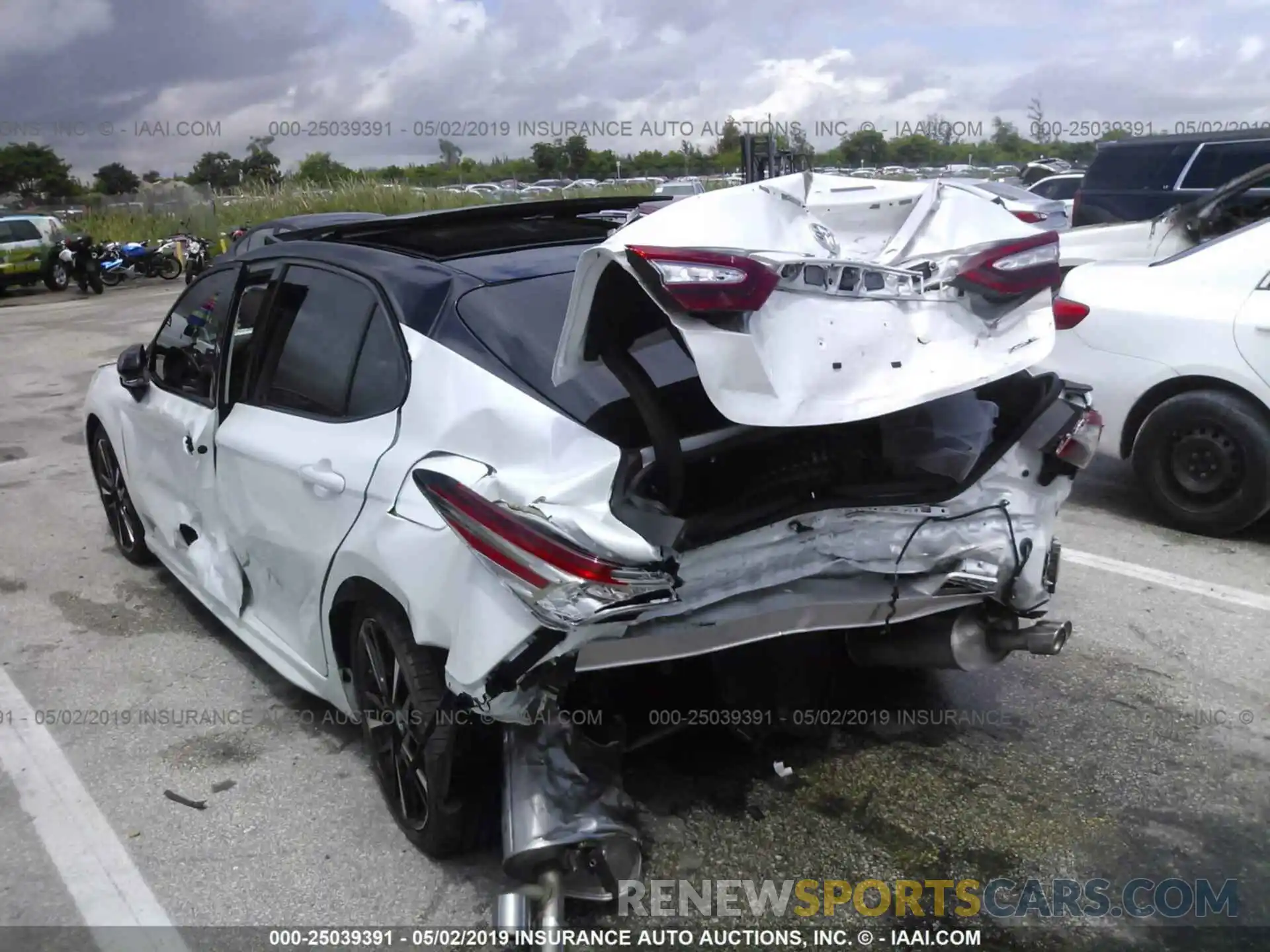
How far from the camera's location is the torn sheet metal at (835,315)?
7.83 ft

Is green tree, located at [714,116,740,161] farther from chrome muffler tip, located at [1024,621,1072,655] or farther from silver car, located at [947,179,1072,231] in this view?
chrome muffler tip, located at [1024,621,1072,655]

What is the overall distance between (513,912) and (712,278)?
1.56 metres

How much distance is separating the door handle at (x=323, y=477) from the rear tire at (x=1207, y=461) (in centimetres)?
429

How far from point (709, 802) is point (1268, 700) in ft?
6.81

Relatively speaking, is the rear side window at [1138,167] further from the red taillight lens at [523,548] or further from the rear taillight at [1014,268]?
the red taillight lens at [523,548]

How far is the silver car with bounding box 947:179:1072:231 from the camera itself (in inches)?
123

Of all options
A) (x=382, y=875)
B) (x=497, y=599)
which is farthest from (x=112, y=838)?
(x=497, y=599)

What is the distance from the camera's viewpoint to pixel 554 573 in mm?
2383

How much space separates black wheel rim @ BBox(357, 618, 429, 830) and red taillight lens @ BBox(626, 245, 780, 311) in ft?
4.37

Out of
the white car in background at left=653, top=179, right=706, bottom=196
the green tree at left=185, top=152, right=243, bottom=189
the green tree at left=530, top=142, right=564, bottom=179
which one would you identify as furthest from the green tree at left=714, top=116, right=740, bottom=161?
the green tree at left=185, top=152, right=243, bottom=189

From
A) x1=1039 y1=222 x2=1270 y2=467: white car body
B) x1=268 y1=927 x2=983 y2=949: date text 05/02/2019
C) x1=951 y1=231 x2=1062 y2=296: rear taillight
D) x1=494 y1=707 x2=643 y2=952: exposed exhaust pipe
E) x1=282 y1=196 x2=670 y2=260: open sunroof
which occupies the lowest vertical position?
x1=268 y1=927 x2=983 y2=949: date text 05/02/2019

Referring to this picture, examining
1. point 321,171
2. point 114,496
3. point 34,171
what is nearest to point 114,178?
point 34,171

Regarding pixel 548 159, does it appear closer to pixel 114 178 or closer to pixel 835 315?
pixel 114 178

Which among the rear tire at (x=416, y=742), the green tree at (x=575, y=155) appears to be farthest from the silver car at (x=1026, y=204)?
the green tree at (x=575, y=155)
